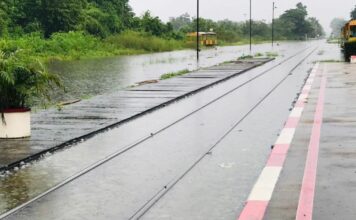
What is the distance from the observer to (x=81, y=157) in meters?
9.31

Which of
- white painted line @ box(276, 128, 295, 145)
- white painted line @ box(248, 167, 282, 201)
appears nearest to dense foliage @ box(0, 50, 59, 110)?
white painted line @ box(276, 128, 295, 145)

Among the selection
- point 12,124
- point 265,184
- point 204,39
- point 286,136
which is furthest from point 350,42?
point 204,39

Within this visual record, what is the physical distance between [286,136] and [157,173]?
11.9 feet

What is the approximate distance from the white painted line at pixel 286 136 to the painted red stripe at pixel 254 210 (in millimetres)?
3918

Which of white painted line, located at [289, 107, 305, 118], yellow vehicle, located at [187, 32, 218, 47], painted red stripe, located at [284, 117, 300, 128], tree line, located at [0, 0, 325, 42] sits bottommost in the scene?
painted red stripe, located at [284, 117, 300, 128]

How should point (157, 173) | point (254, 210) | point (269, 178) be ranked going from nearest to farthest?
point (254, 210)
point (269, 178)
point (157, 173)

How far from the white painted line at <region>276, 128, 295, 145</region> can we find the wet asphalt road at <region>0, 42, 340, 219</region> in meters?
0.16

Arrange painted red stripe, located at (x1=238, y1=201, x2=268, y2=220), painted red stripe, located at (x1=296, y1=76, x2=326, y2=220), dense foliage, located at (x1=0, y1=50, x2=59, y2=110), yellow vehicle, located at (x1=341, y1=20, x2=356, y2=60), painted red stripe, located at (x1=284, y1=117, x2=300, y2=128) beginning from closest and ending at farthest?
painted red stripe, located at (x1=238, y1=201, x2=268, y2=220), painted red stripe, located at (x1=296, y1=76, x2=326, y2=220), dense foliage, located at (x1=0, y1=50, x2=59, y2=110), painted red stripe, located at (x1=284, y1=117, x2=300, y2=128), yellow vehicle, located at (x1=341, y1=20, x2=356, y2=60)

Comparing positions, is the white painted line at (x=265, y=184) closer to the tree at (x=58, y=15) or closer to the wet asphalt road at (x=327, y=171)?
the wet asphalt road at (x=327, y=171)

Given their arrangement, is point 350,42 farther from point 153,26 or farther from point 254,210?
point 153,26

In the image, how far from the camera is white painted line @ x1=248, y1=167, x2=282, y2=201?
6.76 metres

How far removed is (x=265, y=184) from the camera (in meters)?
7.34

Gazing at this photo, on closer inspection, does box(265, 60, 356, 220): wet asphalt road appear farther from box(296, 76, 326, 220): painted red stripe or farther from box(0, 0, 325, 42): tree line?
box(0, 0, 325, 42): tree line

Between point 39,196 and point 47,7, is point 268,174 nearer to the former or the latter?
point 39,196
